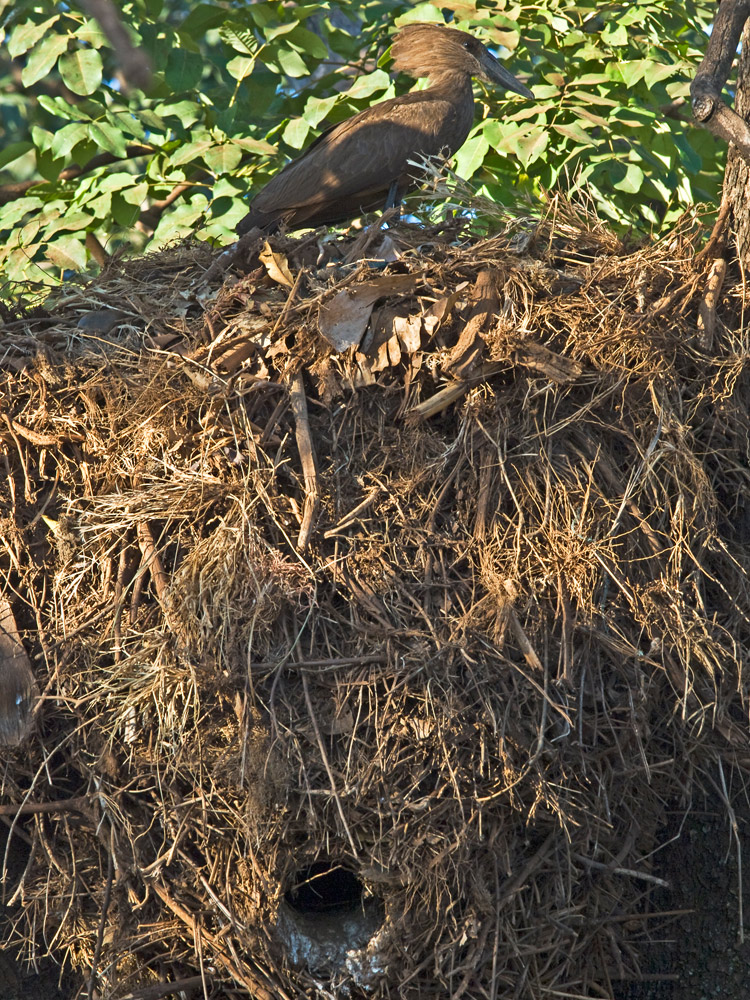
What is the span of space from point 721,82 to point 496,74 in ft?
6.76

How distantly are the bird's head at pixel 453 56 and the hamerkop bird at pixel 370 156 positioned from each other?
15 mm

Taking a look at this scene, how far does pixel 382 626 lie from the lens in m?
3.58

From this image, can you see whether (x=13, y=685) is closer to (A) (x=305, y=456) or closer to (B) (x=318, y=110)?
(A) (x=305, y=456)

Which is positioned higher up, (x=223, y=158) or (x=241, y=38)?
(x=241, y=38)

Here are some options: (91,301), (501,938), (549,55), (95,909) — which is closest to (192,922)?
(95,909)

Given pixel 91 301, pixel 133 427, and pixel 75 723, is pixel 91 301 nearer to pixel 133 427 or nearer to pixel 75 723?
pixel 133 427

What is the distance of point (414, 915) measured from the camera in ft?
11.5

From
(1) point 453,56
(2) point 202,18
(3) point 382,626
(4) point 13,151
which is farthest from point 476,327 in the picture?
(4) point 13,151

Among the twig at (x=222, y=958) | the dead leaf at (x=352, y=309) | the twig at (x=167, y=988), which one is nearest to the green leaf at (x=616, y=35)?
the dead leaf at (x=352, y=309)

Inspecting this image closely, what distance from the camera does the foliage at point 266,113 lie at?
5379 millimetres

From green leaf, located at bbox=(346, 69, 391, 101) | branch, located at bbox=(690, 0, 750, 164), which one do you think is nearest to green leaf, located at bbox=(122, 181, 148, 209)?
green leaf, located at bbox=(346, 69, 391, 101)

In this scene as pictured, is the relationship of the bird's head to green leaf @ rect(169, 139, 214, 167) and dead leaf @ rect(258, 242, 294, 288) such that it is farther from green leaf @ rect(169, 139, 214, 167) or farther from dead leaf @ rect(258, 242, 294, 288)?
dead leaf @ rect(258, 242, 294, 288)

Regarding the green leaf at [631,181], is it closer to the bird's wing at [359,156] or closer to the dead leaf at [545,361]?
the bird's wing at [359,156]

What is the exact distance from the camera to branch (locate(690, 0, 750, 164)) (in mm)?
3832
